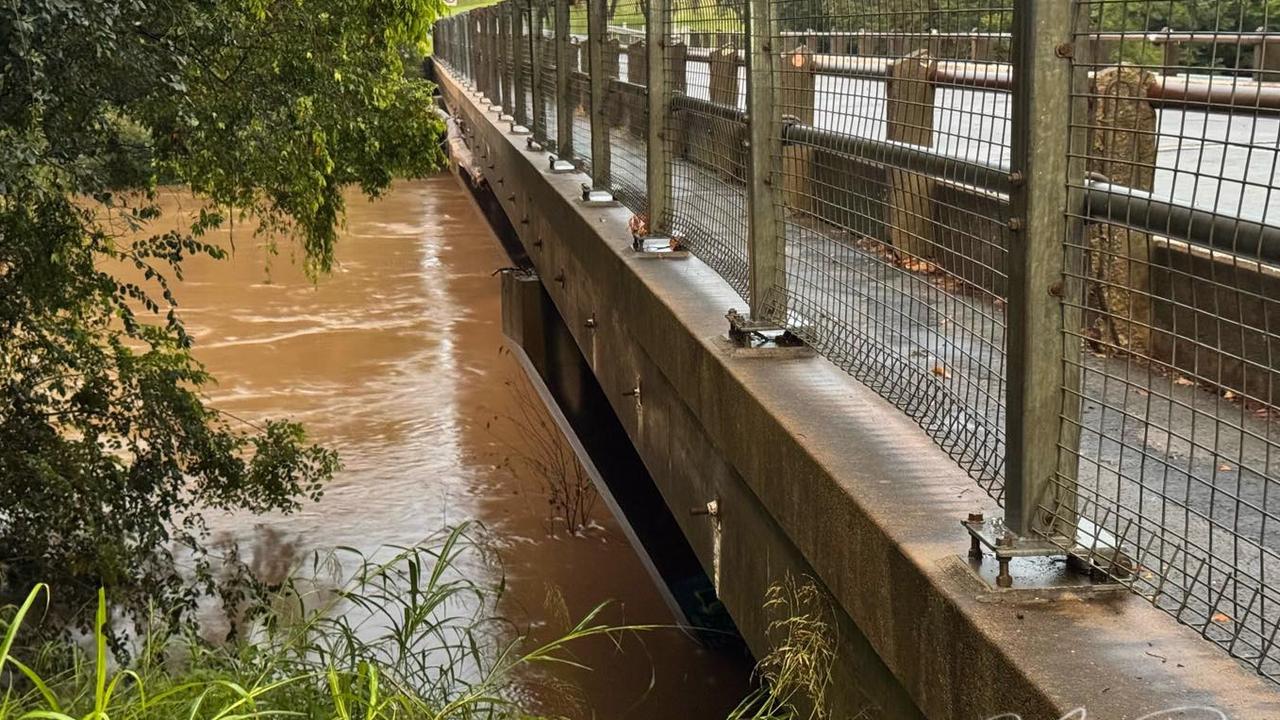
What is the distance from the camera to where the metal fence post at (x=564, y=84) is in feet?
33.2

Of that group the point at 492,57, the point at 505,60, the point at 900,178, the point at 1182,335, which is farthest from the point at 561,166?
the point at 1182,335

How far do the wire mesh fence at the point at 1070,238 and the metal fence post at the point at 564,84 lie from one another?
5.29 ft

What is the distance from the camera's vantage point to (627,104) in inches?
340

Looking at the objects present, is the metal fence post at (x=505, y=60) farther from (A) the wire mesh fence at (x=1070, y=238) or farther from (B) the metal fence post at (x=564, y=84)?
(A) the wire mesh fence at (x=1070, y=238)

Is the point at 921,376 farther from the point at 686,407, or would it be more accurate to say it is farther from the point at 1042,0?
the point at 686,407

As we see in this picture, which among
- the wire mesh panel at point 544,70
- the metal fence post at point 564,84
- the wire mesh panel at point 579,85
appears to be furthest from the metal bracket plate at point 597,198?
the wire mesh panel at point 544,70

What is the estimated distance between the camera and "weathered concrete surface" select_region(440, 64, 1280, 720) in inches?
Result: 98.6

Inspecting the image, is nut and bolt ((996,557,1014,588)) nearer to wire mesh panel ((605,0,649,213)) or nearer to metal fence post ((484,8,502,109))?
wire mesh panel ((605,0,649,213))

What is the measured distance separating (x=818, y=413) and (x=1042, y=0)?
5.34 feet

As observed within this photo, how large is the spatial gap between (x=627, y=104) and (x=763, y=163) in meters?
3.80

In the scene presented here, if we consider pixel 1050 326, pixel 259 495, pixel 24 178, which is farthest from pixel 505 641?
pixel 1050 326

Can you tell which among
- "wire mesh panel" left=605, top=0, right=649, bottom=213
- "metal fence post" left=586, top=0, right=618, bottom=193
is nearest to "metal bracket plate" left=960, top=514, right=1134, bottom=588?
"wire mesh panel" left=605, top=0, right=649, bottom=213

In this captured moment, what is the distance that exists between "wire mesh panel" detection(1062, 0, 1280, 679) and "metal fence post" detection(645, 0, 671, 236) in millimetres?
2112

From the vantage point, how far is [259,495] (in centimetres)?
888
